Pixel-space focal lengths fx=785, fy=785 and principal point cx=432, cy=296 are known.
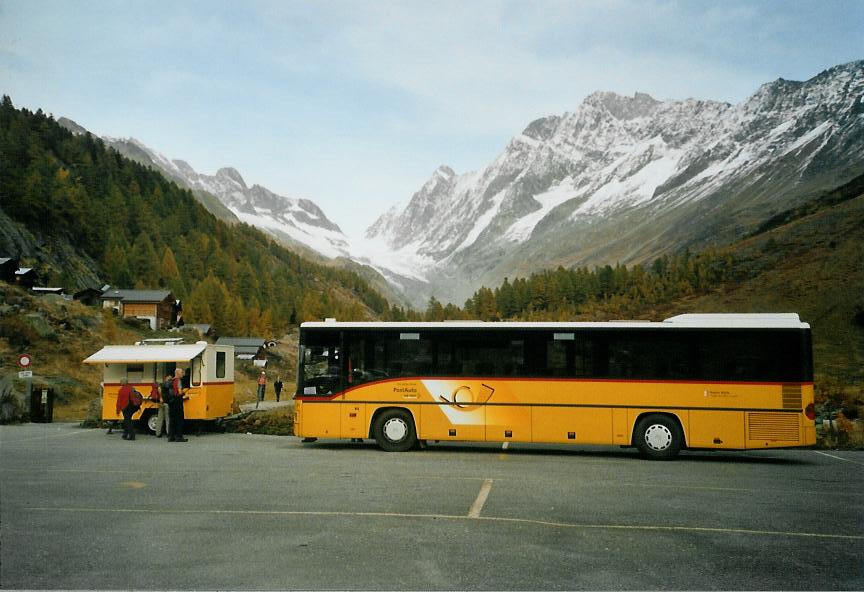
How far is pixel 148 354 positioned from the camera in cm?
2686

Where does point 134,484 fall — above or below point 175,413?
below

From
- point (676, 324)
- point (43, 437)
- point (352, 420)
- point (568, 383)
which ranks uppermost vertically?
point (676, 324)

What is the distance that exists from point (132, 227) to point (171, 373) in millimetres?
148240

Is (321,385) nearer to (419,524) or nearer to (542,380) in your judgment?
(542,380)

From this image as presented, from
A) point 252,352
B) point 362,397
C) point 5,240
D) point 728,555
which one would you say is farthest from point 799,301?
point 728,555

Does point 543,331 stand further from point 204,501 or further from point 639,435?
point 204,501

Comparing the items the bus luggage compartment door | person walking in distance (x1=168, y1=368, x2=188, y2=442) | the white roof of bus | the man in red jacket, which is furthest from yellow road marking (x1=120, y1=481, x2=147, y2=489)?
the white roof of bus

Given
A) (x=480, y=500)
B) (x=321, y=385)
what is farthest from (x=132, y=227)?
(x=480, y=500)

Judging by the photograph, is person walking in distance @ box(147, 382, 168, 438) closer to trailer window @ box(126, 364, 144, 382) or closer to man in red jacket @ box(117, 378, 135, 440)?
man in red jacket @ box(117, 378, 135, 440)

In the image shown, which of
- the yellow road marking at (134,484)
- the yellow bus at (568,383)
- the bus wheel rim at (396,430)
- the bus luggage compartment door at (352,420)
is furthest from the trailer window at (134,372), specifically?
the yellow road marking at (134,484)

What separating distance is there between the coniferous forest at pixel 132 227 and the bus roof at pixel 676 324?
99556 mm

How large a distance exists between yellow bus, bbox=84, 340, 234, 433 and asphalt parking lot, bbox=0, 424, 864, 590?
7058mm

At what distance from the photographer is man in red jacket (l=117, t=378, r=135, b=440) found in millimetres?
23484

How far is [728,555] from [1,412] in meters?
29.6
